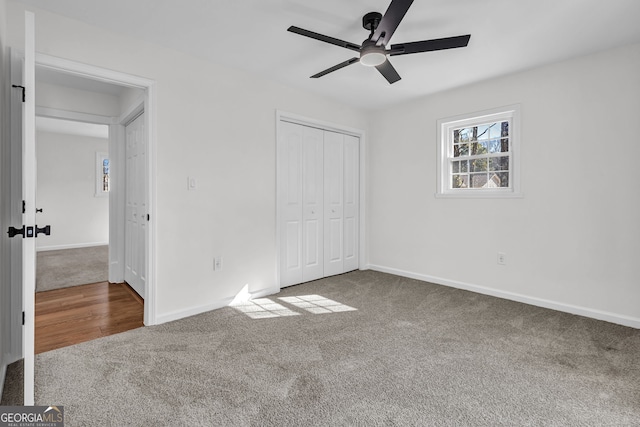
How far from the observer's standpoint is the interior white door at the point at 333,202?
4.50m

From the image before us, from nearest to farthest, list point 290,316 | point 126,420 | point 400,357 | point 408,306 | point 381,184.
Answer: point 126,420
point 400,357
point 290,316
point 408,306
point 381,184

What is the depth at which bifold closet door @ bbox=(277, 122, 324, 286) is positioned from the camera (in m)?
4.00

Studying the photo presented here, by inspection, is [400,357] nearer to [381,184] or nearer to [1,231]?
[1,231]

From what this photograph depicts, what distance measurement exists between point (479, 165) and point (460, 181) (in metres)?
0.30

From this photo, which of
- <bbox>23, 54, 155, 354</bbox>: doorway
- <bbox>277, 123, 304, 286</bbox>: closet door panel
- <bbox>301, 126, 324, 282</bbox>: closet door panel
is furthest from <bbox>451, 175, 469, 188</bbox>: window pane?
<bbox>23, 54, 155, 354</bbox>: doorway

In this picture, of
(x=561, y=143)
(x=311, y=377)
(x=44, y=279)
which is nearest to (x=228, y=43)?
(x=311, y=377)

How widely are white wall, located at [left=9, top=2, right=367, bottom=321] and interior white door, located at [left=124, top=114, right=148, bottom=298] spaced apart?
68cm

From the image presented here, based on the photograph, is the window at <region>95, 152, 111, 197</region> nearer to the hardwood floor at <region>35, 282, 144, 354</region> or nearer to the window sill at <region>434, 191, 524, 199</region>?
the hardwood floor at <region>35, 282, 144, 354</region>

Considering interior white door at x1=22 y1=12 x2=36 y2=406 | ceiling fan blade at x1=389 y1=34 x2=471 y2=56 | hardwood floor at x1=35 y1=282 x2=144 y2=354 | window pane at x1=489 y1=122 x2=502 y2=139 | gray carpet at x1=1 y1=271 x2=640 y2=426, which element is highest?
ceiling fan blade at x1=389 y1=34 x2=471 y2=56

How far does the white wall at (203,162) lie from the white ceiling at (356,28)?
0.17 meters

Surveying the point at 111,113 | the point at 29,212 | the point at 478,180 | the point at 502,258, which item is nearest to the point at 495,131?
the point at 478,180

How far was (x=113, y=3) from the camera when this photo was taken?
89.0 inches

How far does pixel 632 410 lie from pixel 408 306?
1788 mm

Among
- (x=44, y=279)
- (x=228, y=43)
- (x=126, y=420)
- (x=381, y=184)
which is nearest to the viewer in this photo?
(x=126, y=420)
